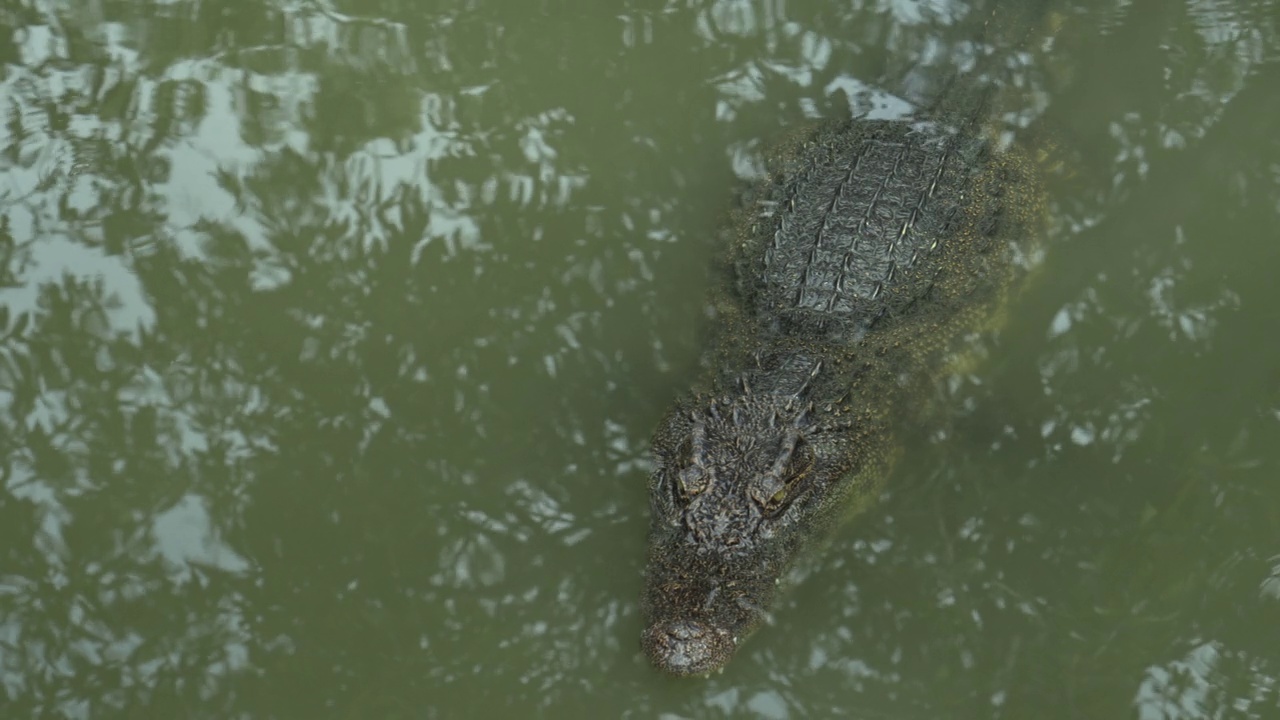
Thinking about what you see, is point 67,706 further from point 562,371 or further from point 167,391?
point 562,371

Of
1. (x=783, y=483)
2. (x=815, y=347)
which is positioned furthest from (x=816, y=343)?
(x=783, y=483)

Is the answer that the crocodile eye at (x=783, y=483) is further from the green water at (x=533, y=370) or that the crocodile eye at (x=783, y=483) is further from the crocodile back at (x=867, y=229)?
the crocodile back at (x=867, y=229)

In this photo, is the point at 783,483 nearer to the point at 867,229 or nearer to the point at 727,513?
the point at 727,513

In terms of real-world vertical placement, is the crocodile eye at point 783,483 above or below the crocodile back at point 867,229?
below

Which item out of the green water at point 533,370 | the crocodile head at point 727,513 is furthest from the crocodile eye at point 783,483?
the green water at point 533,370

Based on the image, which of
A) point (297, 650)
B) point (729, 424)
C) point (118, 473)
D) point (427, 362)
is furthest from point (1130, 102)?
point (118, 473)

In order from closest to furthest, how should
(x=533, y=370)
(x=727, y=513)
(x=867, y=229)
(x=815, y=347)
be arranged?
(x=727, y=513), (x=815, y=347), (x=533, y=370), (x=867, y=229)
